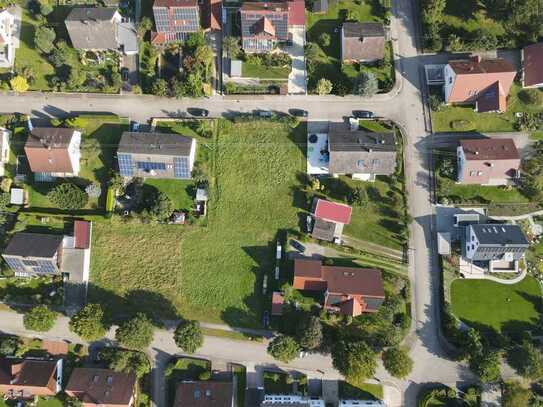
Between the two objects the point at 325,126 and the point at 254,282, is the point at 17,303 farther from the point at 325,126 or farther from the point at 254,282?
the point at 325,126

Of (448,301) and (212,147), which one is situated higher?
(212,147)

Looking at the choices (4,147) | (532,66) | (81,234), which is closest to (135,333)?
(81,234)

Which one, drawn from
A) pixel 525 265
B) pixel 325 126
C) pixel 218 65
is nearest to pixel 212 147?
pixel 218 65

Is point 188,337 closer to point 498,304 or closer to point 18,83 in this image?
point 498,304

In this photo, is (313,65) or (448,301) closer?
(448,301)

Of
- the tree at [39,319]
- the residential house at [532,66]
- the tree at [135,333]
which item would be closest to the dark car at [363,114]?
the residential house at [532,66]

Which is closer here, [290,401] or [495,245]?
[290,401]

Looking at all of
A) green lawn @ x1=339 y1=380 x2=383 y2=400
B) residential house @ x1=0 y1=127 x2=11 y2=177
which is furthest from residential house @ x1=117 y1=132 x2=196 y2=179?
green lawn @ x1=339 y1=380 x2=383 y2=400
